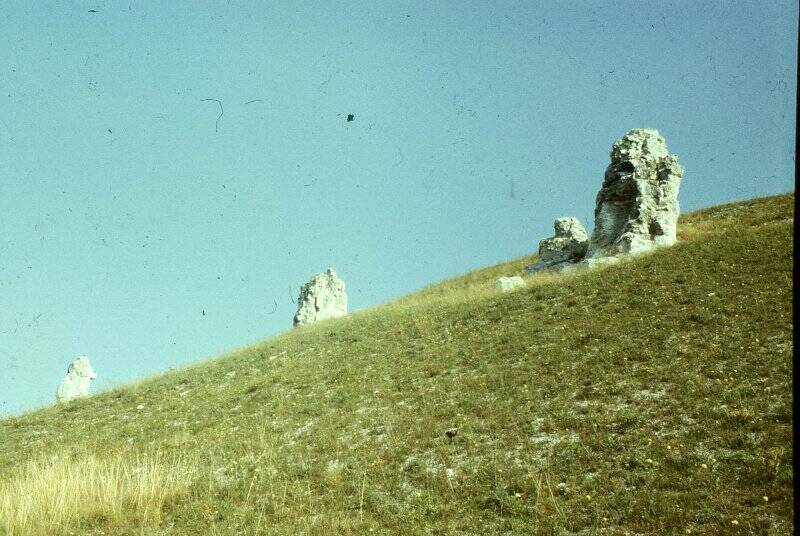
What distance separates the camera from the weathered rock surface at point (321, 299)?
50.1m

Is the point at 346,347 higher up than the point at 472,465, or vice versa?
the point at 346,347

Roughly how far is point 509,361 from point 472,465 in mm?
7078

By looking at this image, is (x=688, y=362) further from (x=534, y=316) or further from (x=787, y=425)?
(x=534, y=316)

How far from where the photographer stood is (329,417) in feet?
55.6

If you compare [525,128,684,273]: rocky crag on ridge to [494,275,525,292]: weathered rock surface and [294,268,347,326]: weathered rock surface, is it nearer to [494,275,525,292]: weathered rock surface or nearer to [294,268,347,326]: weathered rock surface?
[494,275,525,292]: weathered rock surface

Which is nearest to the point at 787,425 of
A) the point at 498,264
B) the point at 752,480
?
the point at 752,480

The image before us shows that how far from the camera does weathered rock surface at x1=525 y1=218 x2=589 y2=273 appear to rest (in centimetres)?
3834

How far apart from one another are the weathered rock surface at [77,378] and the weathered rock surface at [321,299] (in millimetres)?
16622

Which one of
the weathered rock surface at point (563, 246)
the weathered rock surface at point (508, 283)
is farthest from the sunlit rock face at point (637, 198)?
the weathered rock surface at point (508, 283)

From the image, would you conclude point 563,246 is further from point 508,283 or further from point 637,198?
point 508,283

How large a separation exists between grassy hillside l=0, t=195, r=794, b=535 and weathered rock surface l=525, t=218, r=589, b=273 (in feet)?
38.8

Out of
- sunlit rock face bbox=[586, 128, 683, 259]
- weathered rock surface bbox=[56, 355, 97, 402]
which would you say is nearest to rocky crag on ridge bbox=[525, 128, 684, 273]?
sunlit rock face bbox=[586, 128, 683, 259]

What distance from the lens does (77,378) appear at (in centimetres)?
4700

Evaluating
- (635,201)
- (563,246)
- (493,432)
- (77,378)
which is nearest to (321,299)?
(77,378)
